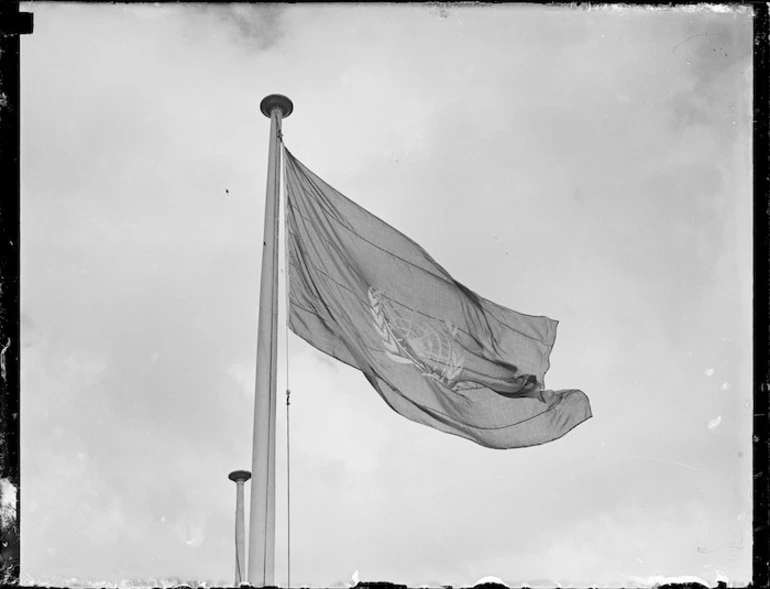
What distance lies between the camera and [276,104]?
12727mm

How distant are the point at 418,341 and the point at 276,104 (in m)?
2.68

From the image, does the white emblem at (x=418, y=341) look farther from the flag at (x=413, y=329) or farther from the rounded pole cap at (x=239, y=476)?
the rounded pole cap at (x=239, y=476)

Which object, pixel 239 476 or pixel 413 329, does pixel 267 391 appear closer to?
pixel 413 329

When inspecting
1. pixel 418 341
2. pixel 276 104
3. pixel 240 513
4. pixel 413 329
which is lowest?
pixel 240 513

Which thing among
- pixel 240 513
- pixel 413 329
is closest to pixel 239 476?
pixel 240 513

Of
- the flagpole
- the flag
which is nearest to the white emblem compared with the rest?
the flag

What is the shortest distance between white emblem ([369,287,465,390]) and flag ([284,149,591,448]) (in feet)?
0.04

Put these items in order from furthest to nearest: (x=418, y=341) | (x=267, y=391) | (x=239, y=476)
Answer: (x=239, y=476) < (x=418, y=341) < (x=267, y=391)

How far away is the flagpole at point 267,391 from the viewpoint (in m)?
10.2

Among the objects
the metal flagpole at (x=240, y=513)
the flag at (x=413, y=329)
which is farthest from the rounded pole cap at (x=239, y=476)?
the flag at (x=413, y=329)

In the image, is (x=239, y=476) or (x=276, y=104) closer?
(x=276, y=104)

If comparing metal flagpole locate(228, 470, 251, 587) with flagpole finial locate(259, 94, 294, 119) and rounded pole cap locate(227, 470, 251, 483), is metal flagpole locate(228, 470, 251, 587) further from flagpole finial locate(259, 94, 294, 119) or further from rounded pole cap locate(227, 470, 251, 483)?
Answer: flagpole finial locate(259, 94, 294, 119)

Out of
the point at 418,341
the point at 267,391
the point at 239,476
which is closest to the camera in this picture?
the point at 267,391

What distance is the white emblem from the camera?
40.6 ft
